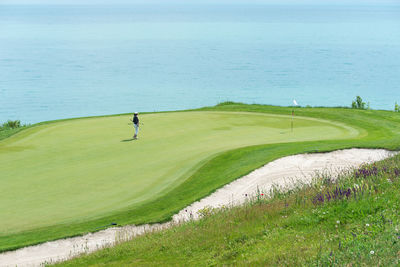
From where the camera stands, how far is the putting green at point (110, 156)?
15.2 meters

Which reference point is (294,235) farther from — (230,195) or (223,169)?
(223,169)

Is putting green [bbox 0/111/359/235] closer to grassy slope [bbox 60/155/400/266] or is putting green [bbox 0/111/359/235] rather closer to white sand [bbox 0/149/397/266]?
white sand [bbox 0/149/397/266]

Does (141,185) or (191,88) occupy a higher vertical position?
(191,88)

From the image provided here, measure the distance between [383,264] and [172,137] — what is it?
17.3m

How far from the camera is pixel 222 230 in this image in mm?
10406

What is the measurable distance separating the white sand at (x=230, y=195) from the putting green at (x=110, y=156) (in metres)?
1.09

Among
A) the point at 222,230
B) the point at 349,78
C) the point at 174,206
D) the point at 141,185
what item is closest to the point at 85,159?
the point at 141,185

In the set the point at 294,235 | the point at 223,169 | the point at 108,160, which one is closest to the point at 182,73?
the point at 108,160

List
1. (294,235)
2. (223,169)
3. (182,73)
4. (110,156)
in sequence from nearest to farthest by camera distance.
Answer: (294,235), (223,169), (110,156), (182,73)

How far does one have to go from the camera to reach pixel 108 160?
19812 millimetres

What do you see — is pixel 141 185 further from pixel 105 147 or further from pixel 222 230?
pixel 222 230

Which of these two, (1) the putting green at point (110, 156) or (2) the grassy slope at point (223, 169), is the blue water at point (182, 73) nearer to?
(1) the putting green at point (110, 156)

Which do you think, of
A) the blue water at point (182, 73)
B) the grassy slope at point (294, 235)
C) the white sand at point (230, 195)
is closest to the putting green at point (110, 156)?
the white sand at point (230, 195)

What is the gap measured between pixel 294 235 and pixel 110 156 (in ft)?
41.7
